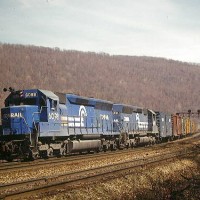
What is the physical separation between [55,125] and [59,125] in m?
0.47

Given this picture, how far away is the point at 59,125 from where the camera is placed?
20.5 metres

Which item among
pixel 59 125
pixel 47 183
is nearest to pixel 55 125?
pixel 59 125

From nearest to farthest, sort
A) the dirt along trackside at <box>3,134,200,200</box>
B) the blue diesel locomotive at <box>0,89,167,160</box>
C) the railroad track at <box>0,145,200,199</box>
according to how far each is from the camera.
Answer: the railroad track at <box>0,145,200,199</box> < the dirt along trackside at <box>3,134,200,200</box> < the blue diesel locomotive at <box>0,89,167,160</box>

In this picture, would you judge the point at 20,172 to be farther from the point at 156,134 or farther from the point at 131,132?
the point at 156,134

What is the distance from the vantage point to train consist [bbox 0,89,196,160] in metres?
Answer: 18.2

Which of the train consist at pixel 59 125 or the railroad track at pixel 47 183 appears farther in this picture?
the train consist at pixel 59 125

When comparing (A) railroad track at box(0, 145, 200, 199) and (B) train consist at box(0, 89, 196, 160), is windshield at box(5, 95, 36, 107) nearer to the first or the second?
(B) train consist at box(0, 89, 196, 160)

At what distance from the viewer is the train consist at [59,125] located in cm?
1817

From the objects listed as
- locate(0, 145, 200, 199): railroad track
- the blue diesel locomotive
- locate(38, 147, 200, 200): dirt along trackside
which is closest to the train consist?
the blue diesel locomotive

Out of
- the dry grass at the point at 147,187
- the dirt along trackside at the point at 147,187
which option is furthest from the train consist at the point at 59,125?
the dry grass at the point at 147,187

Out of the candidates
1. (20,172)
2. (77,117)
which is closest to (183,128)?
(77,117)

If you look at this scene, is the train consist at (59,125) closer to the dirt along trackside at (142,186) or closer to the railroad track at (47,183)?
the railroad track at (47,183)

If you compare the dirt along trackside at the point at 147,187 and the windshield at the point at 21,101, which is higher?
the windshield at the point at 21,101

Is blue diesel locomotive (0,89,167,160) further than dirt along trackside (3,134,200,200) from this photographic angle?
Yes
